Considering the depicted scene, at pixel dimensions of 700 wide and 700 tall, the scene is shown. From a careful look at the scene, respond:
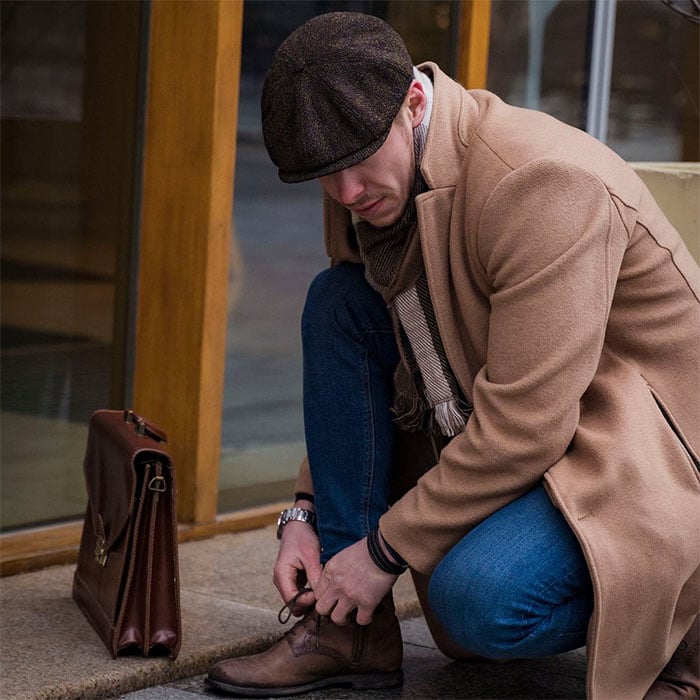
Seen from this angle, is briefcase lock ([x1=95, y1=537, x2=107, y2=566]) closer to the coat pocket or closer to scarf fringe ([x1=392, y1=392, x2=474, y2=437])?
scarf fringe ([x1=392, y1=392, x2=474, y2=437])

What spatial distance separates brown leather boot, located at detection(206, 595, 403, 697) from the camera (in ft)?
7.88

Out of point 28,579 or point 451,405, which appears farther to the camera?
point 28,579

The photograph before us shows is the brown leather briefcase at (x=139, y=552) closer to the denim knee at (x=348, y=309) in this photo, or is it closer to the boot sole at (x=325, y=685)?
the boot sole at (x=325, y=685)

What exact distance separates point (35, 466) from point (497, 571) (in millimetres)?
2233

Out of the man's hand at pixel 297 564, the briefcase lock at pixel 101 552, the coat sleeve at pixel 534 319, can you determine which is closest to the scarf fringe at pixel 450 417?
the coat sleeve at pixel 534 319

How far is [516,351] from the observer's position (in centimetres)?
210

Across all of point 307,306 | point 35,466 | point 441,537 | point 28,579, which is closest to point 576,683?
point 441,537

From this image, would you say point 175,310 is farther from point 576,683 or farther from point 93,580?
point 576,683

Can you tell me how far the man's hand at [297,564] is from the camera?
2416mm

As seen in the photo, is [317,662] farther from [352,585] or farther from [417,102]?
[417,102]

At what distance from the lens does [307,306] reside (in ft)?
8.39

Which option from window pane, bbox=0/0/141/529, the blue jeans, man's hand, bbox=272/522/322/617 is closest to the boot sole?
man's hand, bbox=272/522/322/617

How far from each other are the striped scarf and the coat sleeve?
14 cm

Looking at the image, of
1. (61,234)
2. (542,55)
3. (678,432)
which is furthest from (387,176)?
(542,55)
